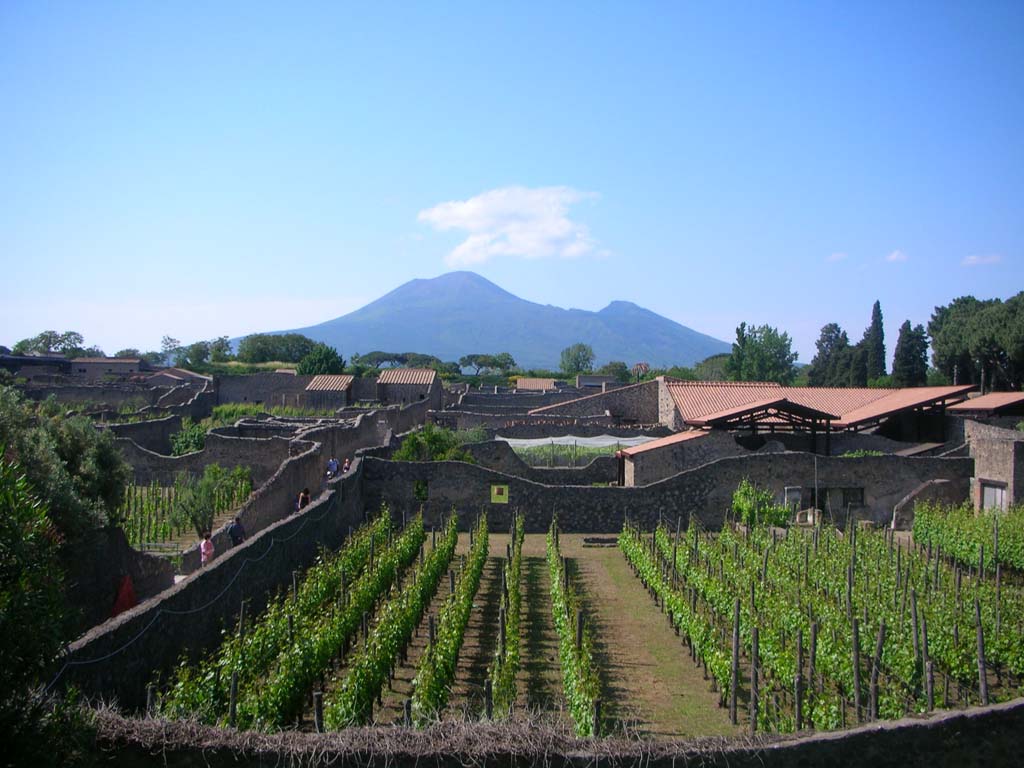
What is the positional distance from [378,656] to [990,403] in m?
35.1

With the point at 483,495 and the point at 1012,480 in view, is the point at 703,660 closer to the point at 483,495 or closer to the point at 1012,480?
the point at 483,495

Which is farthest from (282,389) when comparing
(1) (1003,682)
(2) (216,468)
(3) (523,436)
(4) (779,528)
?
(1) (1003,682)

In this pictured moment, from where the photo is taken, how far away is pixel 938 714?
7.64m

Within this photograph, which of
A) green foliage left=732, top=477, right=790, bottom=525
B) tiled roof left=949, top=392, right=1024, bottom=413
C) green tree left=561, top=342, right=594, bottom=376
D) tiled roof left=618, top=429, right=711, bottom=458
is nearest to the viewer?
green foliage left=732, top=477, right=790, bottom=525

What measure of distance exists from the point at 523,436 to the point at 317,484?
13.0 m

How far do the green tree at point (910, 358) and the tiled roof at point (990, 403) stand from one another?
1474 inches

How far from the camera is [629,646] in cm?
1489

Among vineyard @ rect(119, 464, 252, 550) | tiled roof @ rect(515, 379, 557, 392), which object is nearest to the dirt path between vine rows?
vineyard @ rect(119, 464, 252, 550)

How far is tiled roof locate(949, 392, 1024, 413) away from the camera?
119 ft

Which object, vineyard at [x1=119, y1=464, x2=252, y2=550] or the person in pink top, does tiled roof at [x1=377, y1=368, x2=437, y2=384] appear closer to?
vineyard at [x1=119, y1=464, x2=252, y2=550]

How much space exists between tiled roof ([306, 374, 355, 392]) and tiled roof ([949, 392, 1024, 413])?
35.8 m

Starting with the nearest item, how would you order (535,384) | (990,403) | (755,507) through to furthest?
(755,507), (990,403), (535,384)

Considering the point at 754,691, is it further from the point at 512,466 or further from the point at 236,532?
the point at 512,466

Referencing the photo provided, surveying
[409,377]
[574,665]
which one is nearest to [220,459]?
[574,665]
